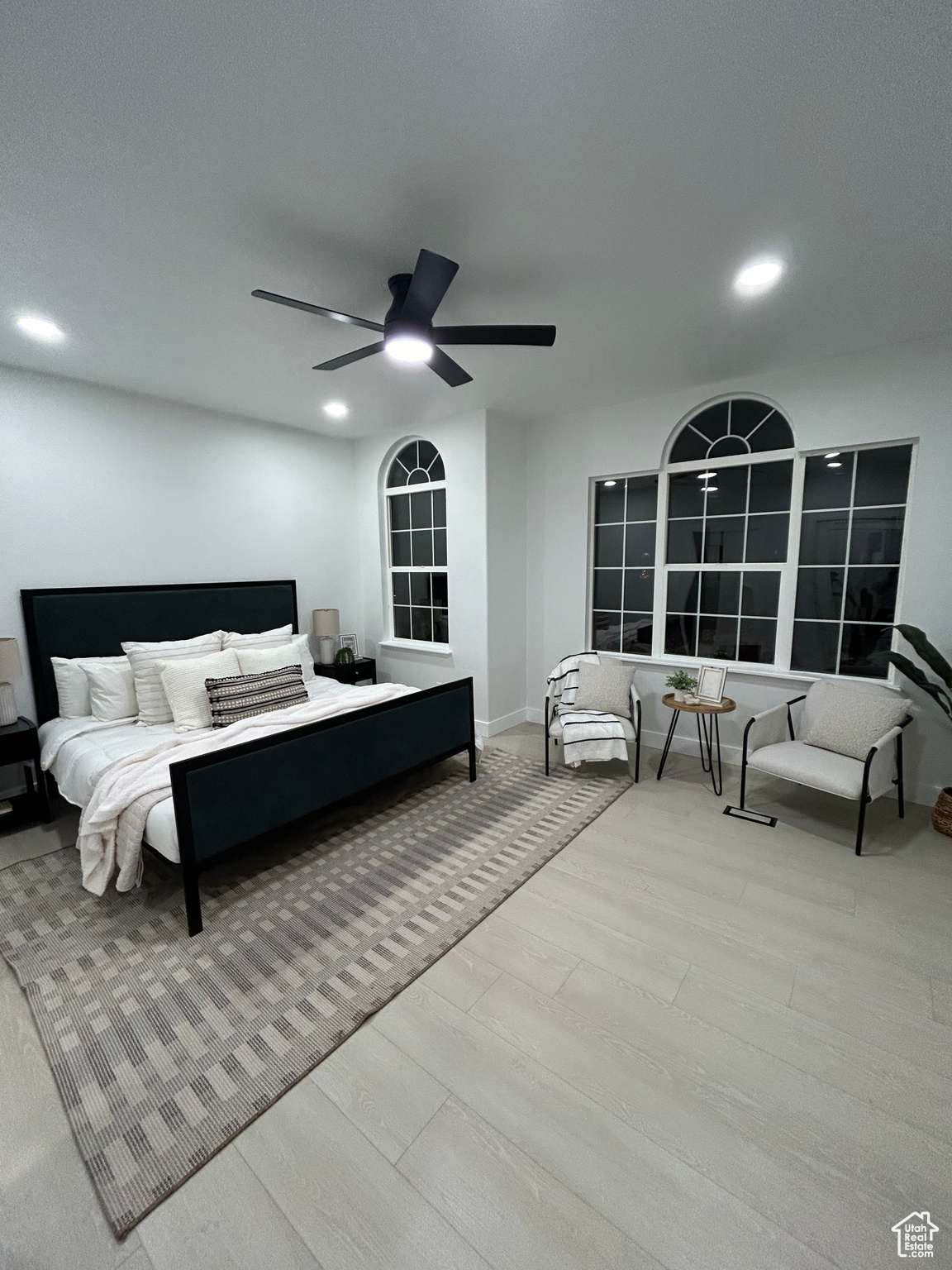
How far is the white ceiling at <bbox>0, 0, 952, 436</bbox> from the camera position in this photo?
48.9 inches

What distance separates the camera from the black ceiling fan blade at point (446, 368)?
232 cm

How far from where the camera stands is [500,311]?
2555mm

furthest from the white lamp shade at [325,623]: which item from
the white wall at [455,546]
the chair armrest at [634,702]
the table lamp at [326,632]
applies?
the chair armrest at [634,702]

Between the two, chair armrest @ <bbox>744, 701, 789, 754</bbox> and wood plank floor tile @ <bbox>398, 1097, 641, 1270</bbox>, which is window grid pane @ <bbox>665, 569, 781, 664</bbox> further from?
wood plank floor tile @ <bbox>398, 1097, 641, 1270</bbox>

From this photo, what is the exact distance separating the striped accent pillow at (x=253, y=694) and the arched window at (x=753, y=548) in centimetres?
267

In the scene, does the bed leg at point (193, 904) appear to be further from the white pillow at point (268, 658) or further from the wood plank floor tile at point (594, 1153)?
the white pillow at point (268, 658)

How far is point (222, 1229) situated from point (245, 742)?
1.54 metres

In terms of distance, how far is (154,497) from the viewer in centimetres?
389

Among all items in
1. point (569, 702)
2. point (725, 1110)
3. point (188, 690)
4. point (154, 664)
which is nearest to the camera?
point (725, 1110)

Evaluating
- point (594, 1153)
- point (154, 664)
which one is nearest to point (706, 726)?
point (594, 1153)

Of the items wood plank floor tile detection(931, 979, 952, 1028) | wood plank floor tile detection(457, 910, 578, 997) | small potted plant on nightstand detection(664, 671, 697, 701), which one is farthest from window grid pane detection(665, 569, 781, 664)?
wood plank floor tile detection(457, 910, 578, 997)

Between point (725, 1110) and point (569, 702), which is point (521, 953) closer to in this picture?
point (725, 1110)

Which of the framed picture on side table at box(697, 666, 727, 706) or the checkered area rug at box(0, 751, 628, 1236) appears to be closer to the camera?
the checkered area rug at box(0, 751, 628, 1236)

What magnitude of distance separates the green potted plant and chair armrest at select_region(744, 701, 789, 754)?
657 mm
